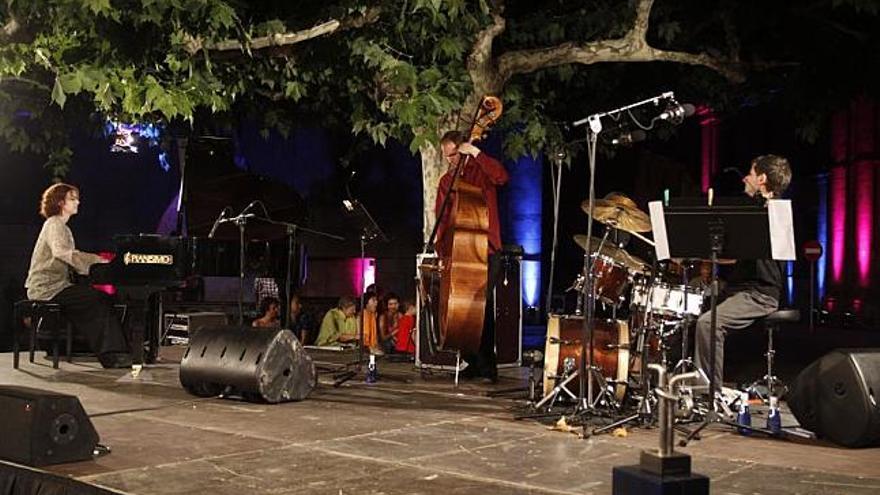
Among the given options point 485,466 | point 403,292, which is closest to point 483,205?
point 485,466

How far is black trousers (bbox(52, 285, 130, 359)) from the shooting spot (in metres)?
8.81

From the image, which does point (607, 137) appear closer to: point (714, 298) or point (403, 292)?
point (714, 298)

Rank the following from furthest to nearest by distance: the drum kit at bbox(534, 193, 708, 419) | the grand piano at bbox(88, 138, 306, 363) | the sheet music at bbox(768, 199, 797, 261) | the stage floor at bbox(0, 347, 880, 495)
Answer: the grand piano at bbox(88, 138, 306, 363) → the drum kit at bbox(534, 193, 708, 419) → the sheet music at bbox(768, 199, 797, 261) → the stage floor at bbox(0, 347, 880, 495)

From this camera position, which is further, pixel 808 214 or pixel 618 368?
pixel 808 214

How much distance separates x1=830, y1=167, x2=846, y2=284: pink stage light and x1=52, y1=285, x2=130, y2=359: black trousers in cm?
2982

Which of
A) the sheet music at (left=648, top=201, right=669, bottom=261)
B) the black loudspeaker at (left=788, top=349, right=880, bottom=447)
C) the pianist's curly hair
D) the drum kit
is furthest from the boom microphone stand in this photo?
the pianist's curly hair

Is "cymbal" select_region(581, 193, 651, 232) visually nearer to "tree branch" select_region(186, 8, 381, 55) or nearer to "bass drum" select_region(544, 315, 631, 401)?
"bass drum" select_region(544, 315, 631, 401)

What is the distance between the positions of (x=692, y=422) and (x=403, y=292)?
10702mm

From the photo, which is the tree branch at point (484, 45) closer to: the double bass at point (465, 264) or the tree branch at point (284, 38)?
the tree branch at point (284, 38)

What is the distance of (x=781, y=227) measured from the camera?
5.88 meters

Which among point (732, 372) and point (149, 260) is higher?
point (149, 260)

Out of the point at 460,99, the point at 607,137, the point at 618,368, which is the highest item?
the point at 460,99

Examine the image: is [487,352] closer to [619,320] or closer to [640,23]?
[619,320]

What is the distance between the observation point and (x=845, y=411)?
6.02m
